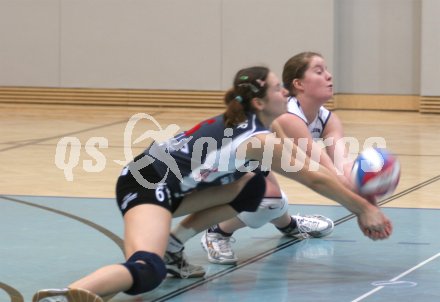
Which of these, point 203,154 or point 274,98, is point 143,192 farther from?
point 274,98

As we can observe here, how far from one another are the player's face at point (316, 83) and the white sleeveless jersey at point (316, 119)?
0.08m

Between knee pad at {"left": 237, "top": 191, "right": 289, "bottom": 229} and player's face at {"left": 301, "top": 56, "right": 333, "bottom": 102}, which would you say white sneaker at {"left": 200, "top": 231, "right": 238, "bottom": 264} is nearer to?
knee pad at {"left": 237, "top": 191, "right": 289, "bottom": 229}

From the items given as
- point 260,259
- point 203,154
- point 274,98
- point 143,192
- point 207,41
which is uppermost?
point 207,41

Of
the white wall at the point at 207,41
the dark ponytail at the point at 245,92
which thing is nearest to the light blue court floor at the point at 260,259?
the dark ponytail at the point at 245,92

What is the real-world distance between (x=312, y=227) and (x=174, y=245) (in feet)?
3.28

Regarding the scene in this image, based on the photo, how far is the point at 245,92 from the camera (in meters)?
4.28

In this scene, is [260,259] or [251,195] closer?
[251,195]

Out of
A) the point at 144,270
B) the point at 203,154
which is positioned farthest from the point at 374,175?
the point at 144,270

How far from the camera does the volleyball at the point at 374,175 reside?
4496 millimetres

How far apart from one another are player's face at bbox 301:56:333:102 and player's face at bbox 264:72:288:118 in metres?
0.65

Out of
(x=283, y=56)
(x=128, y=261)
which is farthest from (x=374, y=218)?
(x=283, y=56)

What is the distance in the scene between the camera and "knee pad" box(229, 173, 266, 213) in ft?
14.6

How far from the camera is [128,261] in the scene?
378 centimetres

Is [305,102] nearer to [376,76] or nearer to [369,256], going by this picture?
[369,256]
